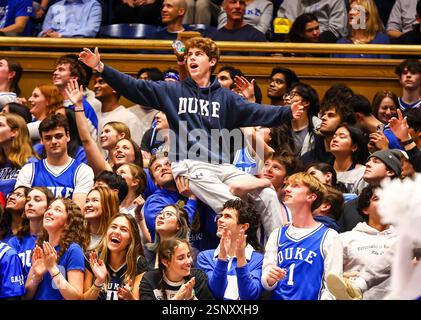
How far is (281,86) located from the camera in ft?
31.2

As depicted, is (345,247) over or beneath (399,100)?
beneath

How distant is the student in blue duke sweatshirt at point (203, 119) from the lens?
7.83 meters

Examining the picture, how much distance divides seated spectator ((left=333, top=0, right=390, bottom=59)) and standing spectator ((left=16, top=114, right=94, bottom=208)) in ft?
9.61

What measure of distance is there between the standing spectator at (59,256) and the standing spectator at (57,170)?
610mm

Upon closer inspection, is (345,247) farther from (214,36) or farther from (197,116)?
(214,36)

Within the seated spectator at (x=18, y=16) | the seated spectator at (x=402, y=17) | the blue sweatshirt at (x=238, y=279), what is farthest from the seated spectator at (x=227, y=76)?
the seated spectator at (x=18, y=16)

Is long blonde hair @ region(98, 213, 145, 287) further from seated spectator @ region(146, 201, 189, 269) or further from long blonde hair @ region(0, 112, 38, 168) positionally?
long blonde hair @ region(0, 112, 38, 168)

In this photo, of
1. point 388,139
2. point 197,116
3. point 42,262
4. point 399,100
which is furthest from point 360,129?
point 42,262

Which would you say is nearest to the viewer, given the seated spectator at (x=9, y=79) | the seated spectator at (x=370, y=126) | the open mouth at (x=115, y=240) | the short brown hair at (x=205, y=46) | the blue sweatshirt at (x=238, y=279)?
the blue sweatshirt at (x=238, y=279)

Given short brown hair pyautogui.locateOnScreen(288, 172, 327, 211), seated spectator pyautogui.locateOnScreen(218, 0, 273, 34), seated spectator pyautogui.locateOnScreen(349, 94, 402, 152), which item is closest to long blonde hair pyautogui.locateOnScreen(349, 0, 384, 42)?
seated spectator pyautogui.locateOnScreen(218, 0, 273, 34)

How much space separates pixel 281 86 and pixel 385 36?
132cm

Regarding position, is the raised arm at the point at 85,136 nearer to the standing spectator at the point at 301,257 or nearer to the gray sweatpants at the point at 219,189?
the gray sweatpants at the point at 219,189

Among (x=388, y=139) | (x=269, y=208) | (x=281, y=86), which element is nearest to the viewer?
(x=269, y=208)

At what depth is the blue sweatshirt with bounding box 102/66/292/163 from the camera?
7895 mm
